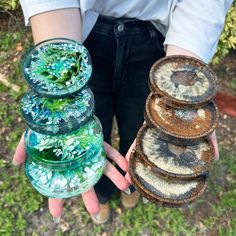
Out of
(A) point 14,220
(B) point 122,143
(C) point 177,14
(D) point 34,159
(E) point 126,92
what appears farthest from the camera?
(A) point 14,220

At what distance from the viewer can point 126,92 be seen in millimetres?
1939

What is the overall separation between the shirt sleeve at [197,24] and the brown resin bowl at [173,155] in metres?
0.36

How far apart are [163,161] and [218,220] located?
1.25 m

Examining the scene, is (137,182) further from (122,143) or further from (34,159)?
(122,143)

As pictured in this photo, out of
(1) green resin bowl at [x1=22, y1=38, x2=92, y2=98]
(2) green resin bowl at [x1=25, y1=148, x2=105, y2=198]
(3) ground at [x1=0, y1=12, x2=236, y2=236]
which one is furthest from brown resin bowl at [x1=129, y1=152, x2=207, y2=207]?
(3) ground at [x1=0, y1=12, x2=236, y2=236]

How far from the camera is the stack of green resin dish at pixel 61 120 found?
1.35 meters

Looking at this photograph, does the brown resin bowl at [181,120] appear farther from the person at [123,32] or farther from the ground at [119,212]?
the ground at [119,212]

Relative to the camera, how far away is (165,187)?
4.92 ft

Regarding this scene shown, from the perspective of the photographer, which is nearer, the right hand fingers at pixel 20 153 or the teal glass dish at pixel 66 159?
the teal glass dish at pixel 66 159

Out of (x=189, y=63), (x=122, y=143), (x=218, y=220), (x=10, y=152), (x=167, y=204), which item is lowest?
(x=218, y=220)

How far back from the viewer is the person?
1.54m

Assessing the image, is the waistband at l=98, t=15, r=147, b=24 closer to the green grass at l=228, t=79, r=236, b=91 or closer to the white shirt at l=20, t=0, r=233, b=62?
the white shirt at l=20, t=0, r=233, b=62

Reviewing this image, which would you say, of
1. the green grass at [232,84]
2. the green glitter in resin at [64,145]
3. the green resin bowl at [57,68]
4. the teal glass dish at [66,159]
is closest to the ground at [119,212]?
the green grass at [232,84]

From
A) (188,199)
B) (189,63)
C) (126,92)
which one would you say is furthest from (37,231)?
(189,63)
